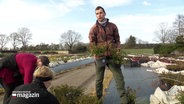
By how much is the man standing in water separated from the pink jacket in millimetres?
1802

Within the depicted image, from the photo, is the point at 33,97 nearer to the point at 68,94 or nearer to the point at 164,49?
the point at 68,94

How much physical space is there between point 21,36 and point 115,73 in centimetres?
9803

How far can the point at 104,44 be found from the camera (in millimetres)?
7012

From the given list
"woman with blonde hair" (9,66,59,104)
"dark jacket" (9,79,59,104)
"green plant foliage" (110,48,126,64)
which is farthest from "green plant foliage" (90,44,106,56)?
"dark jacket" (9,79,59,104)

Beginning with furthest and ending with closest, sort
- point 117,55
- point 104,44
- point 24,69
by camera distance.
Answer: point 104,44
point 117,55
point 24,69

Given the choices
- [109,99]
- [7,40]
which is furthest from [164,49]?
[7,40]

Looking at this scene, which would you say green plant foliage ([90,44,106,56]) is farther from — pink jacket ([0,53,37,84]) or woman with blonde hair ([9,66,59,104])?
woman with blonde hair ([9,66,59,104])

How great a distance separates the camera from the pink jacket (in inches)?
210

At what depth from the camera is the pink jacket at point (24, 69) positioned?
5324mm

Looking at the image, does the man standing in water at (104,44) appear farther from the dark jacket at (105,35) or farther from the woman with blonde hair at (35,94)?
the woman with blonde hair at (35,94)

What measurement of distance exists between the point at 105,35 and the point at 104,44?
8.2 inches

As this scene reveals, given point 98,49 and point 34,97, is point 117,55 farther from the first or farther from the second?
point 34,97

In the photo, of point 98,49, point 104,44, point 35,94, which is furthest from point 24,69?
point 104,44

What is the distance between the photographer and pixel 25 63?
550 centimetres
